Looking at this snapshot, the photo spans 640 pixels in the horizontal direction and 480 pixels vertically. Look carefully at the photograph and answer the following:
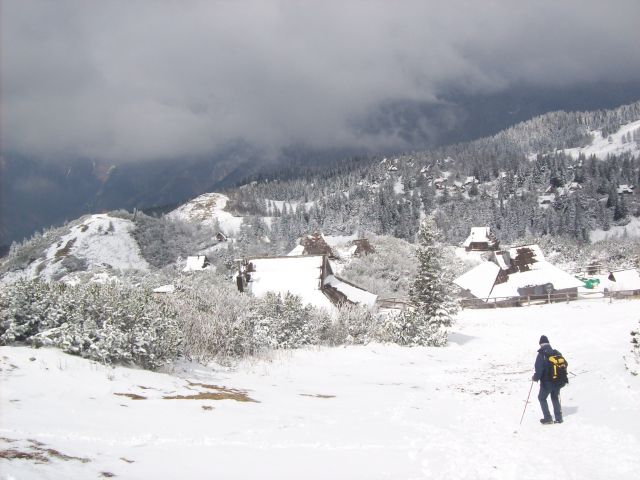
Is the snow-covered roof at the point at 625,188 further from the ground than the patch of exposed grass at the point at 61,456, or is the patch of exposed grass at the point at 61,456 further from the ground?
the snow-covered roof at the point at 625,188

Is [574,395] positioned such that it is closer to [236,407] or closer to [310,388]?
[310,388]

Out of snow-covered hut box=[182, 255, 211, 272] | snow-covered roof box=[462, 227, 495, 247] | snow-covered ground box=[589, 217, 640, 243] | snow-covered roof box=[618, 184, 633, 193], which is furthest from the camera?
snow-covered roof box=[618, 184, 633, 193]

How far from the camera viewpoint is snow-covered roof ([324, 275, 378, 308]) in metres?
31.9

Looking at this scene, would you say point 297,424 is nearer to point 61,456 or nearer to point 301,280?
point 61,456

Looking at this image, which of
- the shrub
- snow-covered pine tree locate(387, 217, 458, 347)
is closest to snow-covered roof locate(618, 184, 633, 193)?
snow-covered pine tree locate(387, 217, 458, 347)

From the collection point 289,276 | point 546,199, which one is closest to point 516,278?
point 289,276

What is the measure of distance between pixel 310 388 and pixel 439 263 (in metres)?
17.3

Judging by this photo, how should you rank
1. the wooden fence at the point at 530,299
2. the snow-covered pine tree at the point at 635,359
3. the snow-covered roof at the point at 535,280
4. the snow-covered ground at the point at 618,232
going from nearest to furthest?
the snow-covered pine tree at the point at 635,359, the wooden fence at the point at 530,299, the snow-covered roof at the point at 535,280, the snow-covered ground at the point at 618,232

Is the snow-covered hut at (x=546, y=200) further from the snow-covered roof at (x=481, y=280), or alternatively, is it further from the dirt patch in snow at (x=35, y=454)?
the dirt patch in snow at (x=35, y=454)

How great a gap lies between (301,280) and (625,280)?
42.1 m

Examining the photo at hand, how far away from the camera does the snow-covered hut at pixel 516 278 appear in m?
48.3

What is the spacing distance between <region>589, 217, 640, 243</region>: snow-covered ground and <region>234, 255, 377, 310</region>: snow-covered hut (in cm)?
15325

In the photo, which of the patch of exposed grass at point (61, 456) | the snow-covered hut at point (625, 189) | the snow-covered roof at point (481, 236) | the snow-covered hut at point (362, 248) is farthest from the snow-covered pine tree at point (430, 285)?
the snow-covered hut at point (625, 189)

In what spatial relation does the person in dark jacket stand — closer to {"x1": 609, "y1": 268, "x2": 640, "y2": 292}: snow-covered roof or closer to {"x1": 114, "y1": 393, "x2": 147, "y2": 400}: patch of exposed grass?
{"x1": 114, "y1": 393, "x2": 147, "y2": 400}: patch of exposed grass
